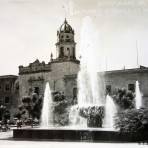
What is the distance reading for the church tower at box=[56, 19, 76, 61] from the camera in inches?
1363

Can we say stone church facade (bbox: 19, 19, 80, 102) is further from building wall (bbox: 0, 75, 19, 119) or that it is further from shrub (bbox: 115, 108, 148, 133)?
shrub (bbox: 115, 108, 148, 133)

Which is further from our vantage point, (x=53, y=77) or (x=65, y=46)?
(x=65, y=46)

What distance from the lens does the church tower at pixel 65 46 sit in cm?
3462

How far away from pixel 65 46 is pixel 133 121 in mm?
23414

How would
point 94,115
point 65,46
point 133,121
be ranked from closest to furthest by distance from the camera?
point 133,121
point 94,115
point 65,46

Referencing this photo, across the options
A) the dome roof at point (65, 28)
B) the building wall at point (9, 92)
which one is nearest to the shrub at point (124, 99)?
the dome roof at point (65, 28)

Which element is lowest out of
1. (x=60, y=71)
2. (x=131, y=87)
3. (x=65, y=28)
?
(x=131, y=87)

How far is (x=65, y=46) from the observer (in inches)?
1371

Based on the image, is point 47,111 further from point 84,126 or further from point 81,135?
point 81,135

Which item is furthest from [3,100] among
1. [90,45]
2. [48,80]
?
[90,45]

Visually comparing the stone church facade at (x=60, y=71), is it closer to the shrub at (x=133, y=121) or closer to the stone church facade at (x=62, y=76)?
the stone church facade at (x=62, y=76)

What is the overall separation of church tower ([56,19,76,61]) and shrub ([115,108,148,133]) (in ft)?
73.4

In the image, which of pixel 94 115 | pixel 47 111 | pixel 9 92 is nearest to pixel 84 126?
pixel 94 115
